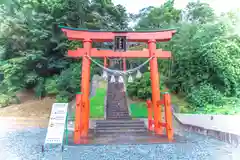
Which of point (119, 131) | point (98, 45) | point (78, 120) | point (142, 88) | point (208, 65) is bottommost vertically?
point (119, 131)

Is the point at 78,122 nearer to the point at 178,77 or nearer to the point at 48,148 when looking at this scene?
the point at 48,148

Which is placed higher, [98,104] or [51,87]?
[51,87]

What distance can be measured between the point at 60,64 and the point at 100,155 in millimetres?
5748

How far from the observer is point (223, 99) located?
5.62 metres

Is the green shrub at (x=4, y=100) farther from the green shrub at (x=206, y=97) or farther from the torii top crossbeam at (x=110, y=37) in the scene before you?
the green shrub at (x=206, y=97)

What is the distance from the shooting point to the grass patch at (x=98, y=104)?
243 inches

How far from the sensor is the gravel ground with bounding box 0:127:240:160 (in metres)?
2.88

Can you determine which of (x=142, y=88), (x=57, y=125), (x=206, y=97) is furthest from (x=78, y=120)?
(x=206, y=97)

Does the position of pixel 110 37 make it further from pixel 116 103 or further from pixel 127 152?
pixel 116 103

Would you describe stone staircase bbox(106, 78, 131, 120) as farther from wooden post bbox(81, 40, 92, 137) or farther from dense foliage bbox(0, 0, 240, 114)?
wooden post bbox(81, 40, 92, 137)

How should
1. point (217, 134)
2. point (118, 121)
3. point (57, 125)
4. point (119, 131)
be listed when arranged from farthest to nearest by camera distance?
1. point (118, 121)
2. point (119, 131)
3. point (217, 134)
4. point (57, 125)

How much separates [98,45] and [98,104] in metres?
3.97

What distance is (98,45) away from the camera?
969 centimetres

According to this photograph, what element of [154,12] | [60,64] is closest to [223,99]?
[60,64]
